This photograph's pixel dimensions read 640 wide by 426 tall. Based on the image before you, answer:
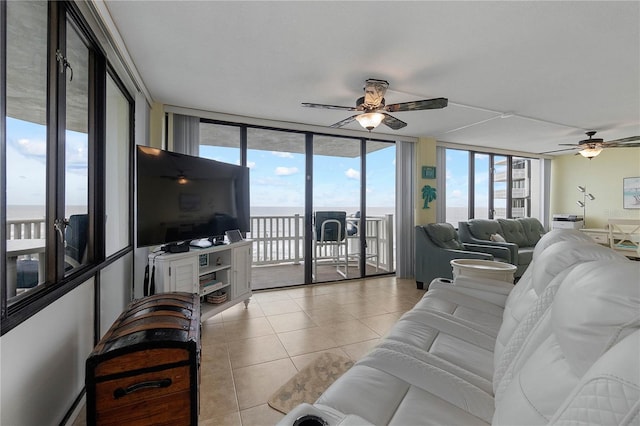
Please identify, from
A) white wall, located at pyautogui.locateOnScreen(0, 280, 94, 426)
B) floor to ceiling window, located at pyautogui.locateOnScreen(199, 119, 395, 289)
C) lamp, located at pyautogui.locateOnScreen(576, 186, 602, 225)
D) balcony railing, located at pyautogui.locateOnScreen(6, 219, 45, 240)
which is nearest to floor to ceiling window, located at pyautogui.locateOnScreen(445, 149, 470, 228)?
floor to ceiling window, located at pyautogui.locateOnScreen(199, 119, 395, 289)

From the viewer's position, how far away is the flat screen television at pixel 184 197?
232cm

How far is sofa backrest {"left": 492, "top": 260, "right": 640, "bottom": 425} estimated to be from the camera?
612mm

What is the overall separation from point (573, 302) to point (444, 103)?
2.04 m

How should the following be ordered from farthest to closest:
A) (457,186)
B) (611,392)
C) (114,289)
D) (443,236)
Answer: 1. (457,186)
2. (443,236)
3. (114,289)
4. (611,392)

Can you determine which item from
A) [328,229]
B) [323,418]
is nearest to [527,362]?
[323,418]

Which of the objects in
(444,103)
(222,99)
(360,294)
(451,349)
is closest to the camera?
(451,349)

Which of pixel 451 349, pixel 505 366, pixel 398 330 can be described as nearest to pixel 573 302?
pixel 505 366

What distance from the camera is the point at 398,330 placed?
63.0 inches

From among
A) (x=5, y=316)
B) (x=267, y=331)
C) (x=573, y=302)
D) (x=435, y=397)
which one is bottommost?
(x=267, y=331)

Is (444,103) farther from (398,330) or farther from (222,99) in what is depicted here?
(222,99)

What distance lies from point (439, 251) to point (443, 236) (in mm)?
375

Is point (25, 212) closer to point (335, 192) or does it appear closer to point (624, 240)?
point (335, 192)

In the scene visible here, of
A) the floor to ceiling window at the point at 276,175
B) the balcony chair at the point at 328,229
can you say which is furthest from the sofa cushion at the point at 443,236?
the floor to ceiling window at the point at 276,175

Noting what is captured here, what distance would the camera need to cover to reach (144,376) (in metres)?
1.27
